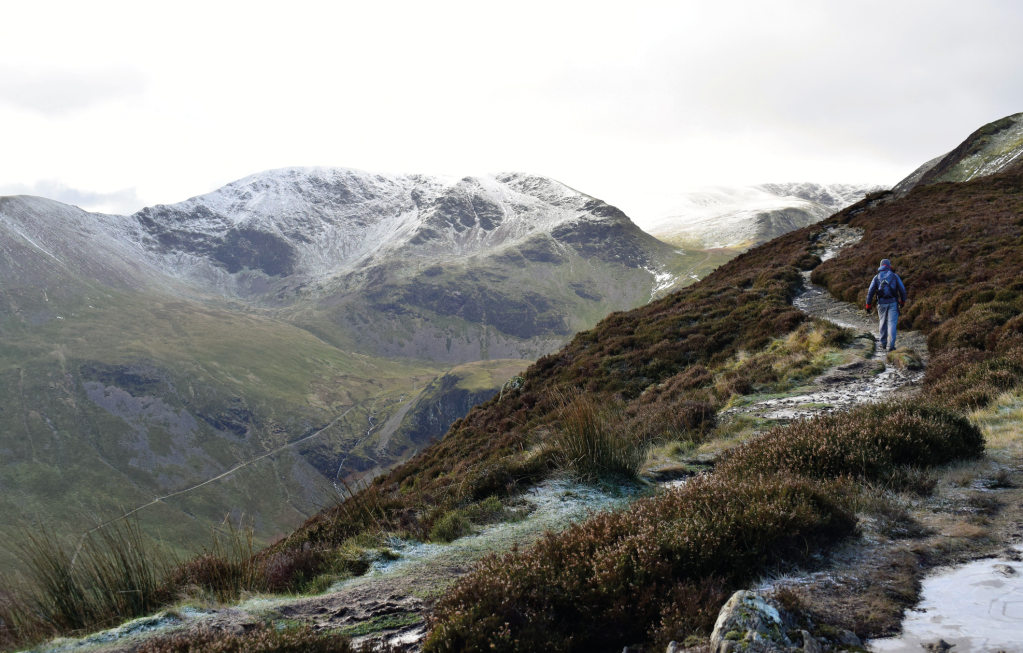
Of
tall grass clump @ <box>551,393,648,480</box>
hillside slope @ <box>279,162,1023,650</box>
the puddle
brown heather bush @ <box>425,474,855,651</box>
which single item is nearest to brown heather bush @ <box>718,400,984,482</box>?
hillside slope @ <box>279,162,1023,650</box>

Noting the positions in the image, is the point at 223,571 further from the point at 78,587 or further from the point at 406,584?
the point at 406,584

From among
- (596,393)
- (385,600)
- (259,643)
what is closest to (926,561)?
(385,600)

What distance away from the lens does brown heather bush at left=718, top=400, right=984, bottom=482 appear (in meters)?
6.49

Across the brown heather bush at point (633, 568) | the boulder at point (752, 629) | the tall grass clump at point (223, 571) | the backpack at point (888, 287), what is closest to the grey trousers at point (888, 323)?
the backpack at point (888, 287)

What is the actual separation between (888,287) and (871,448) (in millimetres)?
11696

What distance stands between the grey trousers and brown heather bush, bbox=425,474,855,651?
484 inches

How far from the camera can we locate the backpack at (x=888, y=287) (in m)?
15.7

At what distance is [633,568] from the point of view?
4.47m

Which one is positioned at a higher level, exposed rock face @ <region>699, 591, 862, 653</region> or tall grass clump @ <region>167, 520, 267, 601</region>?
exposed rock face @ <region>699, 591, 862, 653</region>

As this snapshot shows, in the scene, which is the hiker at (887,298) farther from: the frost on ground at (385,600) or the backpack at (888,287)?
the frost on ground at (385,600)

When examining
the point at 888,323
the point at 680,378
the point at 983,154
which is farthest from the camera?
the point at 983,154

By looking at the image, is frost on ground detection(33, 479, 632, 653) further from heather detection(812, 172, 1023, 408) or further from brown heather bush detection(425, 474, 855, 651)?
heather detection(812, 172, 1023, 408)

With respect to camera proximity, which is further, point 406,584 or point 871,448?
point 871,448

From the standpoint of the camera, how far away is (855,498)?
5.64 meters
